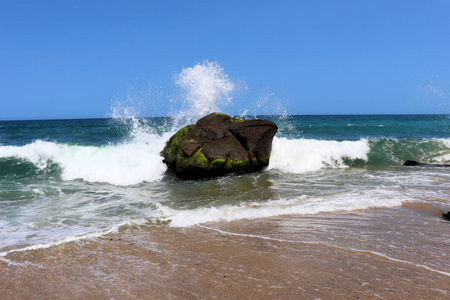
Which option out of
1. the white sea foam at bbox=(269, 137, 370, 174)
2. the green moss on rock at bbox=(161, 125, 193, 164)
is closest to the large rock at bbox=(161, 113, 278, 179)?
the green moss on rock at bbox=(161, 125, 193, 164)

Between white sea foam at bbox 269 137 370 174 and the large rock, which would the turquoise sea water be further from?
the large rock

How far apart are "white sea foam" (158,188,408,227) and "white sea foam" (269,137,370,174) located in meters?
3.78

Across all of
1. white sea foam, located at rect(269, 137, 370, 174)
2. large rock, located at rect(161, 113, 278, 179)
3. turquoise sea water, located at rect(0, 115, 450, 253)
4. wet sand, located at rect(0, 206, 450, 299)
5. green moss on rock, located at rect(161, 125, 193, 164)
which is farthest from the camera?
white sea foam, located at rect(269, 137, 370, 174)

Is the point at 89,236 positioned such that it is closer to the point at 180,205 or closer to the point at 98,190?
the point at 180,205

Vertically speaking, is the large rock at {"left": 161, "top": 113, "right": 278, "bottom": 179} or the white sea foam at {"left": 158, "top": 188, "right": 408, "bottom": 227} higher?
the large rock at {"left": 161, "top": 113, "right": 278, "bottom": 179}

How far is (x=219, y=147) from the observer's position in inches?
338

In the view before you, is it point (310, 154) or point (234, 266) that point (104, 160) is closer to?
point (310, 154)

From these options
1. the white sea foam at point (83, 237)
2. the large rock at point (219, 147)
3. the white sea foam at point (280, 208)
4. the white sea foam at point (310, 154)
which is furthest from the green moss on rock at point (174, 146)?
the white sea foam at point (83, 237)

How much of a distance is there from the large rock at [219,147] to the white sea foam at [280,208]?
2.75 metres

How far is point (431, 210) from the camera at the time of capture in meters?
5.20

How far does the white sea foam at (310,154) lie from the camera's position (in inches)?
403

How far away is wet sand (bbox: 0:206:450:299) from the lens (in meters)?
2.66

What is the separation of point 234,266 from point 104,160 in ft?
26.2

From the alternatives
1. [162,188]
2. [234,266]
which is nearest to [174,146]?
[162,188]
